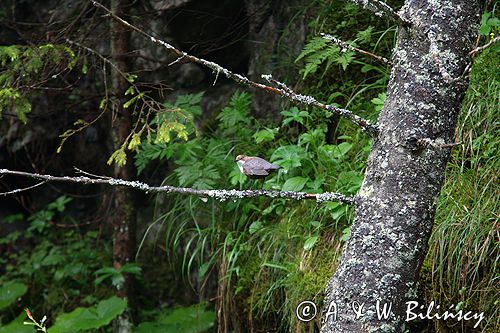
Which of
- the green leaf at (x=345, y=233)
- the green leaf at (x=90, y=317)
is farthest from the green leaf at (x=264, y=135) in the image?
the green leaf at (x=90, y=317)

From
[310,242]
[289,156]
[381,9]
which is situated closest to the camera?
[381,9]

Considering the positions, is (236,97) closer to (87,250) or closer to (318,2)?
(318,2)

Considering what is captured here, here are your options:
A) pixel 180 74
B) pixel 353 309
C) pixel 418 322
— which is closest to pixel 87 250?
pixel 180 74

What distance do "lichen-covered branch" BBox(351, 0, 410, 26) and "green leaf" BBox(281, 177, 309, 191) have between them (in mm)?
1751

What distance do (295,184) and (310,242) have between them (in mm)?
386

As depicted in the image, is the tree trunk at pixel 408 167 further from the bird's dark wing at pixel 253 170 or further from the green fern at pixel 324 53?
the green fern at pixel 324 53

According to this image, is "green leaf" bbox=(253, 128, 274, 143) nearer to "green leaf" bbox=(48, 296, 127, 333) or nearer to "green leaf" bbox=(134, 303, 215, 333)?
"green leaf" bbox=(134, 303, 215, 333)

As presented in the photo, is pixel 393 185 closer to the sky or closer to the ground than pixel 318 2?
closer to the ground

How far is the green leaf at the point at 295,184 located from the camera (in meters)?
3.63

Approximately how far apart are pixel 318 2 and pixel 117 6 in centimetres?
141

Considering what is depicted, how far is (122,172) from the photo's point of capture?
4.46 metres

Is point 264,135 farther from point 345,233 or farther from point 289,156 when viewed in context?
point 345,233

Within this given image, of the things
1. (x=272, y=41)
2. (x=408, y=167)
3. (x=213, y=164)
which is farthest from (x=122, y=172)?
(x=408, y=167)

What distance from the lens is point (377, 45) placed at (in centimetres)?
415
